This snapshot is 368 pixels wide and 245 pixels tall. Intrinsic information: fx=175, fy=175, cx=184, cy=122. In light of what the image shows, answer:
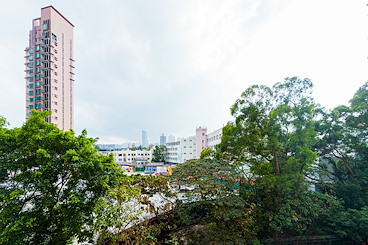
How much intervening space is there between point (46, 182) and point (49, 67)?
1569cm

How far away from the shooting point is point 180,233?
3854 millimetres

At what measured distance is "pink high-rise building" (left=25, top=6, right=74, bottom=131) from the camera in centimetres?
1432

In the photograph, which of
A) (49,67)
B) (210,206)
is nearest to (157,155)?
(49,67)

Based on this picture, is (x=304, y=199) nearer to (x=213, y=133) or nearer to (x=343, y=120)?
(x=343, y=120)

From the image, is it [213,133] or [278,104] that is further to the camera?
[213,133]

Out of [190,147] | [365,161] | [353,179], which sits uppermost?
[365,161]

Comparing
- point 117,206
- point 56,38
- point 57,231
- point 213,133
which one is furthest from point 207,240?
point 56,38

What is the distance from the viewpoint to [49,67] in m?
14.3

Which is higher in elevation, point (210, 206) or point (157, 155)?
point (210, 206)

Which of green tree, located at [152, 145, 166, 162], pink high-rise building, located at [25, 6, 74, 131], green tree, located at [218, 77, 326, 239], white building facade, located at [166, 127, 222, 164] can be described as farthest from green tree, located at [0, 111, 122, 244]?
green tree, located at [152, 145, 166, 162]

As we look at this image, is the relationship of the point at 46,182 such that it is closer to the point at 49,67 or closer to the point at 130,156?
the point at 49,67

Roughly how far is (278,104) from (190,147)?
22.4 m

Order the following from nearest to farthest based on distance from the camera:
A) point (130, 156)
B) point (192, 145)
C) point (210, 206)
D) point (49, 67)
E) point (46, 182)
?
1. point (46, 182)
2. point (210, 206)
3. point (49, 67)
4. point (192, 145)
5. point (130, 156)

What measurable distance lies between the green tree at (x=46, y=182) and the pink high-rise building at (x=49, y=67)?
13480mm
